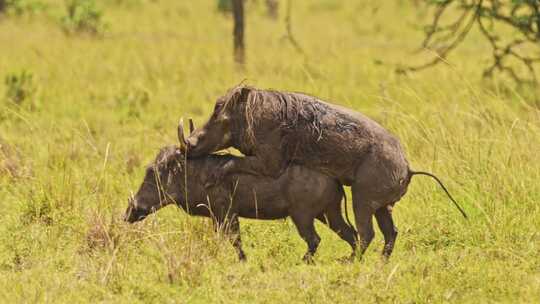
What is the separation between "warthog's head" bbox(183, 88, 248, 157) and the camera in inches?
250

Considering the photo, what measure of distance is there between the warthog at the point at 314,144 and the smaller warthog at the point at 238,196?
0.22 feet

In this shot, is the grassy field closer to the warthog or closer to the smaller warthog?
the smaller warthog

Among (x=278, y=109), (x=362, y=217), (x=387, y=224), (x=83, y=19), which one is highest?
(x=278, y=109)

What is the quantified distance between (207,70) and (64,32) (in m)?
4.00

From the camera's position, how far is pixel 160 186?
6512 millimetres

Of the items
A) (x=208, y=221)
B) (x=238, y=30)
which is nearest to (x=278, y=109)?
(x=208, y=221)

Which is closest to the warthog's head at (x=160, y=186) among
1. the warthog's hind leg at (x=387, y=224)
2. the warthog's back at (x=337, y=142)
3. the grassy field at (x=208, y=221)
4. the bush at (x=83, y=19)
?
the grassy field at (x=208, y=221)

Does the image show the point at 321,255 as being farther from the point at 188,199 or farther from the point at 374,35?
the point at 374,35

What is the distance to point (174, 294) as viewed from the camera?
569cm

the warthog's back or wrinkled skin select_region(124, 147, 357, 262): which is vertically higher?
the warthog's back

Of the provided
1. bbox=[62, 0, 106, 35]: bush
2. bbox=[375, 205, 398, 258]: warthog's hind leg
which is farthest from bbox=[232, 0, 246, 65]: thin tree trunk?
bbox=[375, 205, 398, 258]: warthog's hind leg

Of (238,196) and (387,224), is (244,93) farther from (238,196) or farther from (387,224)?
(387,224)

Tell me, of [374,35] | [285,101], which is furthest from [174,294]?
[374,35]

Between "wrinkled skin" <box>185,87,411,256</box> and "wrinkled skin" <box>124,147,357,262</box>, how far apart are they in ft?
0.20
